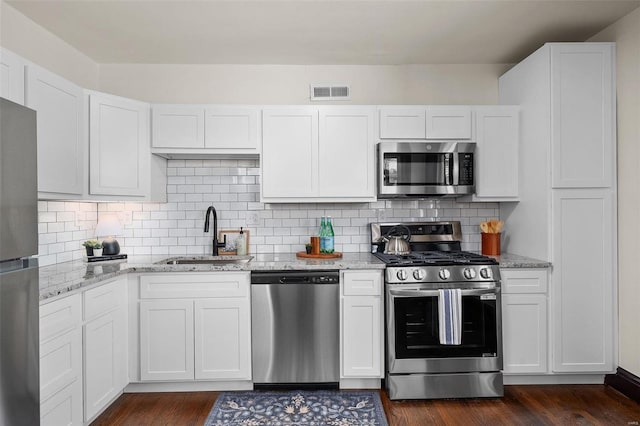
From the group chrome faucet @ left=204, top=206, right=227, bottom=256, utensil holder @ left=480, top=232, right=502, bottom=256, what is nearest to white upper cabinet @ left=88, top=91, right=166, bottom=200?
chrome faucet @ left=204, top=206, right=227, bottom=256

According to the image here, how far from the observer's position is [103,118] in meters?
2.98

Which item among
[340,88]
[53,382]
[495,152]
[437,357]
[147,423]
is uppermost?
[340,88]

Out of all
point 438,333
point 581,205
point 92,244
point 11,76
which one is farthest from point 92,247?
point 581,205

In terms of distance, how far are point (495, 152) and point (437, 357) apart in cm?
172

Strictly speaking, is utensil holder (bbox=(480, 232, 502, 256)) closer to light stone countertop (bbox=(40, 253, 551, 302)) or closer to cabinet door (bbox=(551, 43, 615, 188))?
light stone countertop (bbox=(40, 253, 551, 302))

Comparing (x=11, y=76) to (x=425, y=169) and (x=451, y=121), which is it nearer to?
(x=425, y=169)

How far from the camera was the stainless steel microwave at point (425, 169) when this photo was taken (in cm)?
325

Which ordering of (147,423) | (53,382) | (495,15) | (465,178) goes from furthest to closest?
(465,178) → (495,15) → (147,423) → (53,382)

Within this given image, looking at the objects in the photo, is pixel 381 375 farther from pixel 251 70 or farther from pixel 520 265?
pixel 251 70

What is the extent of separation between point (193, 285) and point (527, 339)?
2.50 m

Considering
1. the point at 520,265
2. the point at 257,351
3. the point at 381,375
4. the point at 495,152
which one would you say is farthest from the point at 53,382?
the point at 495,152

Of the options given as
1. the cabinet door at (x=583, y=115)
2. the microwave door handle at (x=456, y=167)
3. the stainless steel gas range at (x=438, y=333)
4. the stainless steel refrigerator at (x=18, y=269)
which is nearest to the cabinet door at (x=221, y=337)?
the stainless steel gas range at (x=438, y=333)

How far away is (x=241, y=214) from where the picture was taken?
3.65 meters

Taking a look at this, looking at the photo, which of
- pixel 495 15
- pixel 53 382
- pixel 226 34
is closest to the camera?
pixel 53 382
